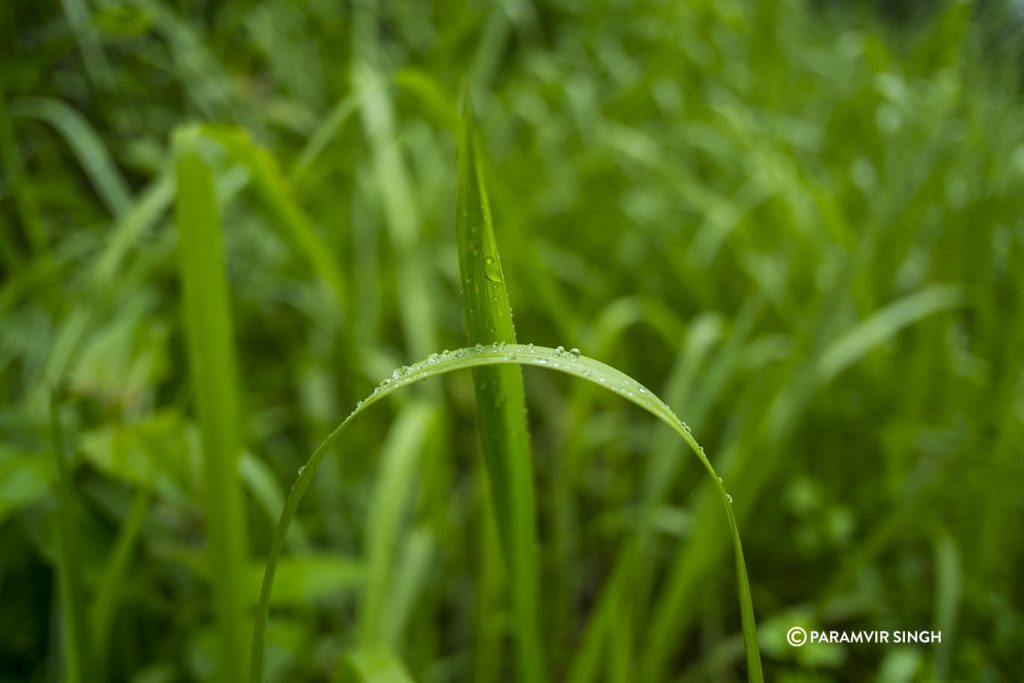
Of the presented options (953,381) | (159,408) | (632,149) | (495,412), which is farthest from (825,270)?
(159,408)

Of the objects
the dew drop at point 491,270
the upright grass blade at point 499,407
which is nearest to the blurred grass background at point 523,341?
the upright grass blade at point 499,407

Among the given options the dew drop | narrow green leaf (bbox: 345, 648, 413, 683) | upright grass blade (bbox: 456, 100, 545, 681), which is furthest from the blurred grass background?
the dew drop

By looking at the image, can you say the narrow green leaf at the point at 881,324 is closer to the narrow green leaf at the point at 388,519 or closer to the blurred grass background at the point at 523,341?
the blurred grass background at the point at 523,341

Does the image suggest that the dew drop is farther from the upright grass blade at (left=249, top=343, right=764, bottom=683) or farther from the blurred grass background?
the blurred grass background

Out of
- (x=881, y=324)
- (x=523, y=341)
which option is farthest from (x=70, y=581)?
(x=881, y=324)

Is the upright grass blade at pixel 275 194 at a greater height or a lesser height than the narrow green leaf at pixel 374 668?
greater
